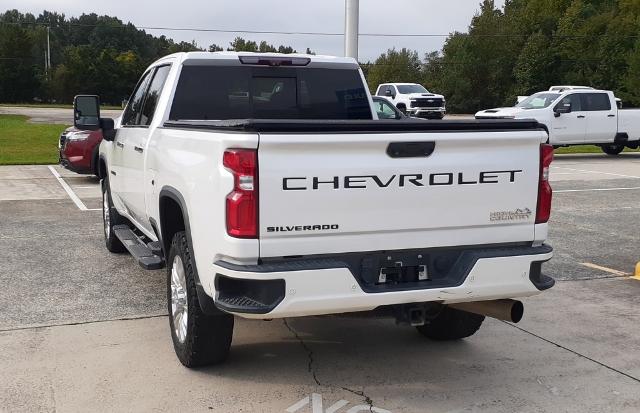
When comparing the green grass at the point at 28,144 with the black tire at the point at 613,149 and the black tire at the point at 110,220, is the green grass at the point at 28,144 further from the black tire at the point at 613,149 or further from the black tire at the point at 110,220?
the black tire at the point at 613,149

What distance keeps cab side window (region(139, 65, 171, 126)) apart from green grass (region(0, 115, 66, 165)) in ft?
41.8

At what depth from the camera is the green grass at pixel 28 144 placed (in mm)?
18562

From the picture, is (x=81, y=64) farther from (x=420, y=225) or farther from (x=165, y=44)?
(x=420, y=225)

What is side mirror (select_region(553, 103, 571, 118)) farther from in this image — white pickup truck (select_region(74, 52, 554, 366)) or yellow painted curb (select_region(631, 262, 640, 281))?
white pickup truck (select_region(74, 52, 554, 366))

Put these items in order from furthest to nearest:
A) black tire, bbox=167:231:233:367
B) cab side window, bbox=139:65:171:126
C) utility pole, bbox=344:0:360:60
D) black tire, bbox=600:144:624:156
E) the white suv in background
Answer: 1. the white suv in background
2. black tire, bbox=600:144:624:156
3. utility pole, bbox=344:0:360:60
4. cab side window, bbox=139:65:171:126
5. black tire, bbox=167:231:233:367

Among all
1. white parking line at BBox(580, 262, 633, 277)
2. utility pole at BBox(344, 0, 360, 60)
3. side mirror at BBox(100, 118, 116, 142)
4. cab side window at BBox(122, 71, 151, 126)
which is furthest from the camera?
utility pole at BBox(344, 0, 360, 60)

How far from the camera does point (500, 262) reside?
13.8 ft

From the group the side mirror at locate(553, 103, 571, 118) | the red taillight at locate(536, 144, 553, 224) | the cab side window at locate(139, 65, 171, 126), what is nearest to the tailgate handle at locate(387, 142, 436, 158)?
the red taillight at locate(536, 144, 553, 224)

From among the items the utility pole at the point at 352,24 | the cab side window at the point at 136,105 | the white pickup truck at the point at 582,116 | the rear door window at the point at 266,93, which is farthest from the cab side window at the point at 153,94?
the white pickup truck at the point at 582,116

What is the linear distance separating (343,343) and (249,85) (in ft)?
7.14

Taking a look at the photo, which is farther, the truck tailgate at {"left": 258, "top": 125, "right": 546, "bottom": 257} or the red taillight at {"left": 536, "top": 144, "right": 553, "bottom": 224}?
the red taillight at {"left": 536, "top": 144, "right": 553, "bottom": 224}

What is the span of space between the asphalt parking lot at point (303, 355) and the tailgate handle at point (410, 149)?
1.46 meters

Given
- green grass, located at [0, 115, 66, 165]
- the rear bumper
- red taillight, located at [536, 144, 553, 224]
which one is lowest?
green grass, located at [0, 115, 66, 165]

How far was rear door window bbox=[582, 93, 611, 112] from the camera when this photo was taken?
21531 millimetres
